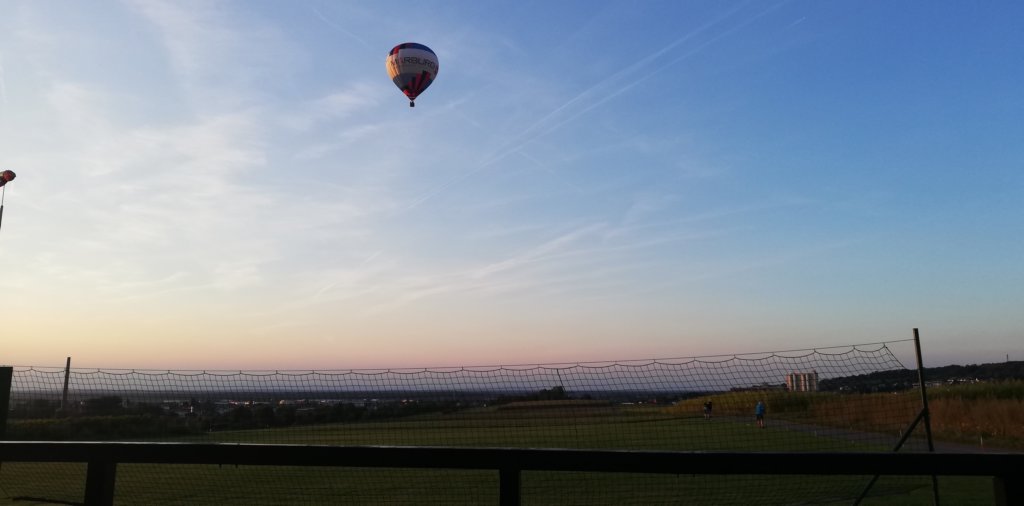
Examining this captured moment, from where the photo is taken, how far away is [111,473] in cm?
448

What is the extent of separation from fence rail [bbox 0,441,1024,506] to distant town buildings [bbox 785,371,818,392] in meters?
4.36

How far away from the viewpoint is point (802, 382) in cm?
838

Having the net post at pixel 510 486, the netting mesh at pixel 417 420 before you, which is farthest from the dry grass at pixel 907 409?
→ the net post at pixel 510 486

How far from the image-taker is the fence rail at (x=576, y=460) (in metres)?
3.73

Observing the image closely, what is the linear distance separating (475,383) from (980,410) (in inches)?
939

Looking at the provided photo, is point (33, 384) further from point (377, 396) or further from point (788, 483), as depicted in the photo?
point (788, 483)

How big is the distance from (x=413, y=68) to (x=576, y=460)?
2338 cm

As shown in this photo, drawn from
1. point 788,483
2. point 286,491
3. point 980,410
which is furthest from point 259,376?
point 980,410

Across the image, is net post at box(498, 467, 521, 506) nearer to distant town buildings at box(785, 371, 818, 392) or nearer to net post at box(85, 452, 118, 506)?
net post at box(85, 452, 118, 506)

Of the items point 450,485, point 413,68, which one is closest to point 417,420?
point 450,485

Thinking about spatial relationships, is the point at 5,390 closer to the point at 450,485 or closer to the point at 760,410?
the point at 450,485

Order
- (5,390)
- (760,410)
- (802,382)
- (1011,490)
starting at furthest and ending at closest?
(760,410), (802,382), (5,390), (1011,490)

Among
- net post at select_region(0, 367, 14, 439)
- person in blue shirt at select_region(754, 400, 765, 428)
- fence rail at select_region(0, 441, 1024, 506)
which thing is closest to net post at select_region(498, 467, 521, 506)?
fence rail at select_region(0, 441, 1024, 506)

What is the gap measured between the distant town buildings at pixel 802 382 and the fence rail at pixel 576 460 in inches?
172
